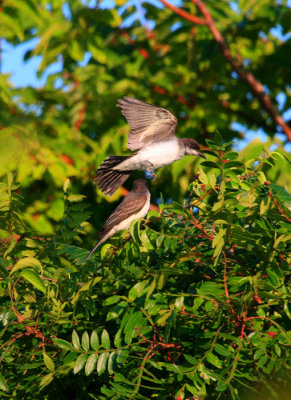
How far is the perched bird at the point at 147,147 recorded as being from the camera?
581 cm

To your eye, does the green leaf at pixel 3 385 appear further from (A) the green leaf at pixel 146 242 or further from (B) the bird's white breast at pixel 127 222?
(B) the bird's white breast at pixel 127 222

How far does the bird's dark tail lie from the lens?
→ 5.95 metres

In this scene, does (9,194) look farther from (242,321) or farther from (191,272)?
(242,321)

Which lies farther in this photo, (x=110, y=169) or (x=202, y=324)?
(x=110, y=169)

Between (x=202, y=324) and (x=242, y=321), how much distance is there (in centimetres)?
26

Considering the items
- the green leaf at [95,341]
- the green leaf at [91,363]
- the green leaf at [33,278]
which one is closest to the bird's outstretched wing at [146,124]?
the green leaf at [33,278]

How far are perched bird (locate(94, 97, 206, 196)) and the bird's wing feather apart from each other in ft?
0.80

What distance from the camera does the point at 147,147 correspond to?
595 centimetres

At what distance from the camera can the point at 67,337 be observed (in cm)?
340

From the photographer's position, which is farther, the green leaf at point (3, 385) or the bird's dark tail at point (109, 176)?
the bird's dark tail at point (109, 176)

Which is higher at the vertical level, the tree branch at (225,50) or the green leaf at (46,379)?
the green leaf at (46,379)

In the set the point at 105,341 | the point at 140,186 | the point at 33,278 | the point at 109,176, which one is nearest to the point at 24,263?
the point at 33,278

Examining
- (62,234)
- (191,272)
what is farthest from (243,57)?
(191,272)

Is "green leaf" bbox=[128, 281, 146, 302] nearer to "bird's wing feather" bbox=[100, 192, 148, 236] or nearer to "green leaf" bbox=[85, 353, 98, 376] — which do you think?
"green leaf" bbox=[85, 353, 98, 376]
